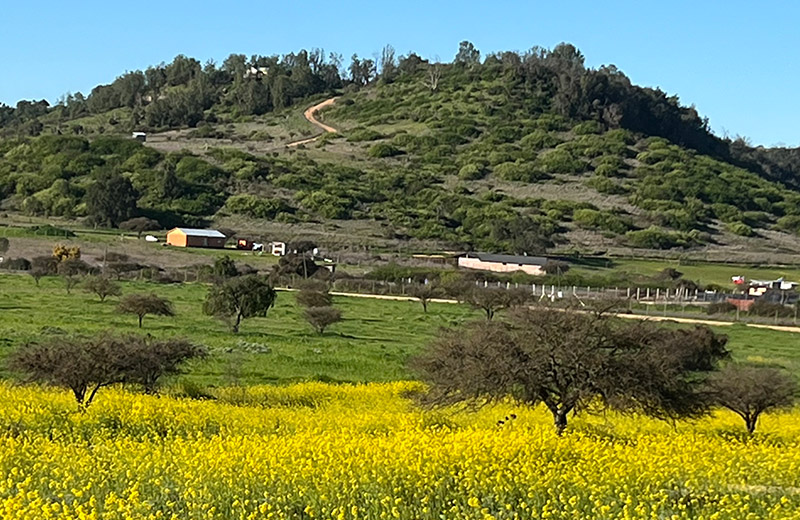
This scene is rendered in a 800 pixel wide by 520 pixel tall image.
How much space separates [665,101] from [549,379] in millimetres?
173100

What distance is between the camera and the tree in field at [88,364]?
19.4 metres

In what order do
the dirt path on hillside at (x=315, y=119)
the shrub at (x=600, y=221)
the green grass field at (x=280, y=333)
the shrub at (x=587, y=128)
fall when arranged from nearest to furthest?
the green grass field at (x=280, y=333) < the shrub at (x=600, y=221) < the dirt path on hillside at (x=315, y=119) < the shrub at (x=587, y=128)

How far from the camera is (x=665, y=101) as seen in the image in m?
183

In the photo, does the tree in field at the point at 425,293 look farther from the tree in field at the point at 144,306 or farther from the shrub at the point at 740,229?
the shrub at the point at 740,229

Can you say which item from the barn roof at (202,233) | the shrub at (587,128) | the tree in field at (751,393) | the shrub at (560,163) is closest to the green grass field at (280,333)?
the tree in field at (751,393)

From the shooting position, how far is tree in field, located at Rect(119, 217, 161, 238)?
95250 mm

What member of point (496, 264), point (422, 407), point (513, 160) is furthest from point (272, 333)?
point (513, 160)

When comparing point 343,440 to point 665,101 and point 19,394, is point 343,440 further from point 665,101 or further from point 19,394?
point 665,101

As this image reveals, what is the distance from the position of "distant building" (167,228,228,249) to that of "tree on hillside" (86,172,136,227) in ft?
35.4

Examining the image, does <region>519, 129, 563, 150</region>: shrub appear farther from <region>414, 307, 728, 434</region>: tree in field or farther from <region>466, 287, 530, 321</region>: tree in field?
<region>414, 307, 728, 434</region>: tree in field

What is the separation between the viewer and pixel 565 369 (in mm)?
17688

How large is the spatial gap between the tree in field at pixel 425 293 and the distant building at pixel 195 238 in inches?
1030

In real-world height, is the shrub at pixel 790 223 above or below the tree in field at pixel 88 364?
above

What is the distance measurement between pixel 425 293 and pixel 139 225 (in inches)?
1812
